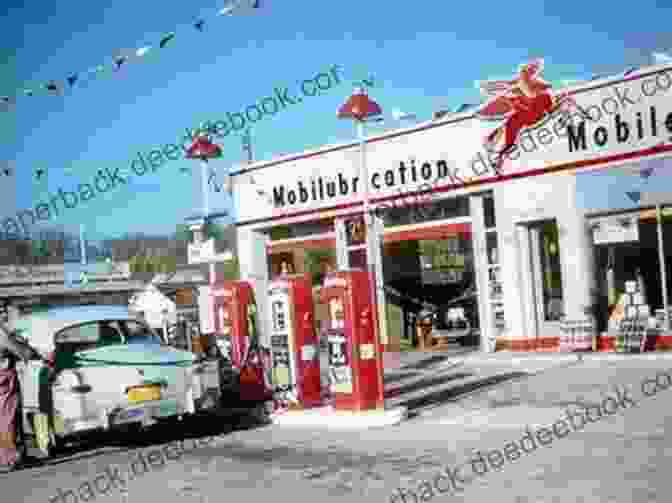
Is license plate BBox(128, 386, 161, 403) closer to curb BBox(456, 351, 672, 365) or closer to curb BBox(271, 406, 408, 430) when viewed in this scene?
curb BBox(271, 406, 408, 430)

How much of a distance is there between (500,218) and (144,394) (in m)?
9.48

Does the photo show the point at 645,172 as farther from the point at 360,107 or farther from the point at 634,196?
the point at 360,107

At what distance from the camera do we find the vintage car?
397 inches

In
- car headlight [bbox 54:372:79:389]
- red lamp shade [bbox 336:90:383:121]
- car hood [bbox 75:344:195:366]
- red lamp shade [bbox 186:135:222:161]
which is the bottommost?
car headlight [bbox 54:372:79:389]

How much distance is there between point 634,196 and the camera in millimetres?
15703

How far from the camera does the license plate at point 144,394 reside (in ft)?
33.9

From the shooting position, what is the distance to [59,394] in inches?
396

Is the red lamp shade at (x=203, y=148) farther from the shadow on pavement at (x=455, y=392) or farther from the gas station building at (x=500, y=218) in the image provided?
the shadow on pavement at (x=455, y=392)

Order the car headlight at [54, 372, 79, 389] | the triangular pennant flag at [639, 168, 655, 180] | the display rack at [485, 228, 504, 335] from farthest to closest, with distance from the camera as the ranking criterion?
the display rack at [485, 228, 504, 335] < the triangular pennant flag at [639, 168, 655, 180] < the car headlight at [54, 372, 79, 389]

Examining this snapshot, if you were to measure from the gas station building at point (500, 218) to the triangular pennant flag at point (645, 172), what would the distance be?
0.08m

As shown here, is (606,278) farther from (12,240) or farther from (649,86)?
(12,240)

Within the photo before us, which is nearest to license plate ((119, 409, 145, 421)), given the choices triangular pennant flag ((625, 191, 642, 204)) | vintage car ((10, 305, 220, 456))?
vintage car ((10, 305, 220, 456))

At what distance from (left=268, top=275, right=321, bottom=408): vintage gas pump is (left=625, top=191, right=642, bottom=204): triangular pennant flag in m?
6.82

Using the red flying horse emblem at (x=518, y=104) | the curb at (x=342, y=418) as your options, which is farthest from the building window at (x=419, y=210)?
the curb at (x=342, y=418)
